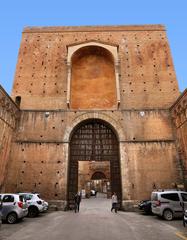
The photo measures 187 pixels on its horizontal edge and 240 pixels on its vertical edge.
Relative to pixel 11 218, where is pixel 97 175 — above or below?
above

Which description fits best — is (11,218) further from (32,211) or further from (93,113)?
(93,113)

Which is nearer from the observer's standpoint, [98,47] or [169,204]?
[169,204]

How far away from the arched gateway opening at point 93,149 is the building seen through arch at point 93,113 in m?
0.06

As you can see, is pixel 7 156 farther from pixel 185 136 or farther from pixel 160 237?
pixel 185 136

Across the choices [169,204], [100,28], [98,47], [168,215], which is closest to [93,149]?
[169,204]

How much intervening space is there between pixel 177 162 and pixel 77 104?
806 centimetres

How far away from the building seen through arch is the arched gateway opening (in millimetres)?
65

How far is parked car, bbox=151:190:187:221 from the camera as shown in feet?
29.5

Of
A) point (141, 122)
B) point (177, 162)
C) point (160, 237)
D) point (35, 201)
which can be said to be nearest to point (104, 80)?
point (141, 122)

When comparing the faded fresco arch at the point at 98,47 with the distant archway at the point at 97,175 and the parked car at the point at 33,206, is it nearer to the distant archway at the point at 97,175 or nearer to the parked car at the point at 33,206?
the parked car at the point at 33,206

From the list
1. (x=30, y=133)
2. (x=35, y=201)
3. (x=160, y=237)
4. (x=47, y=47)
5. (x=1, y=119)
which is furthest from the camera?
(x=47, y=47)

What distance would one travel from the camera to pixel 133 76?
15695mm

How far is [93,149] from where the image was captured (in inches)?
555

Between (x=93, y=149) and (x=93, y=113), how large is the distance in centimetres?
248
